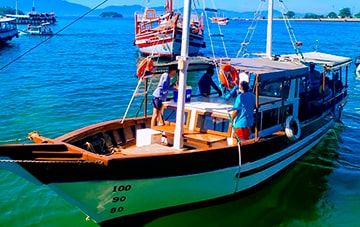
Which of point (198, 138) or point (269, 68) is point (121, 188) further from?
point (269, 68)

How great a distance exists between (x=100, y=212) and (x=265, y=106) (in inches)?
215

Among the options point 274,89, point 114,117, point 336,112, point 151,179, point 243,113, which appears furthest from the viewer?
point 114,117

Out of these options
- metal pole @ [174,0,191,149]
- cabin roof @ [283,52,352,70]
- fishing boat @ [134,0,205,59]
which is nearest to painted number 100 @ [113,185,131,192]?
metal pole @ [174,0,191,149]

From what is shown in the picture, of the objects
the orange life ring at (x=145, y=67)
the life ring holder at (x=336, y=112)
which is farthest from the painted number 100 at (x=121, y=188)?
the life ring holder at (x=336, y=112)

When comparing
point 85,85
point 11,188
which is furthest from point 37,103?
point 11,188

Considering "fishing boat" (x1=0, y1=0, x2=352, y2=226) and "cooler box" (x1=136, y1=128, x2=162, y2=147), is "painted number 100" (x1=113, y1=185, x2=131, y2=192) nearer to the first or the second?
"fishing boat" (x1=0, y1=0, x2=352, y2=226)

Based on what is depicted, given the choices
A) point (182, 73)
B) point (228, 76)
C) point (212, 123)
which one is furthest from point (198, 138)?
point (228, 76)

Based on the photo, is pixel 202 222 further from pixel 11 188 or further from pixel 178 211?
pixel 11 188

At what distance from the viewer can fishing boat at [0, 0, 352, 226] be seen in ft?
28.2

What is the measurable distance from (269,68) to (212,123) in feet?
7.85

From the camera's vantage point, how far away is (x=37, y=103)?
23.3 m

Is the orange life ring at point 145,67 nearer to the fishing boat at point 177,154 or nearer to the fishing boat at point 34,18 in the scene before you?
the fishing boat at point 177,154

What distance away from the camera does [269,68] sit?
39.8 feet

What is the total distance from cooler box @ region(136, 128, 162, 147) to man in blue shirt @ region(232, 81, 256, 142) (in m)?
2.08
